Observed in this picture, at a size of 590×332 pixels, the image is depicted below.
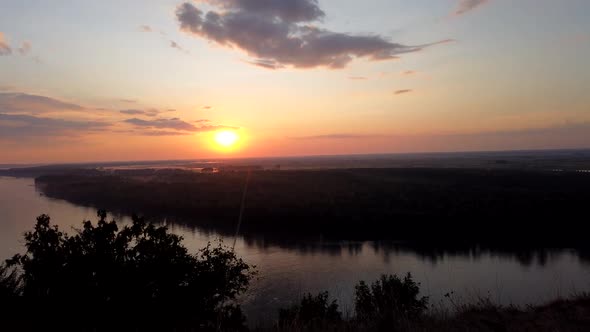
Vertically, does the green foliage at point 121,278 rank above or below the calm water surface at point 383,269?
above

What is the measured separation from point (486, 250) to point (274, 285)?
21.7 m

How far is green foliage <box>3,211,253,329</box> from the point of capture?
37.5 ft

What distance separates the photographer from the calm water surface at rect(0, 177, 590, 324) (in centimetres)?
2442

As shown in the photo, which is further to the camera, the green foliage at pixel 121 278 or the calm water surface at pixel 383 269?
the calm water surface at pixel 383 269

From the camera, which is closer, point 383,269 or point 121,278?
point 121,278

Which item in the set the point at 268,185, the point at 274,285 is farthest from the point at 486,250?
the point at 268,185

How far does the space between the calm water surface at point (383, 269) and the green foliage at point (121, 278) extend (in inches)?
304

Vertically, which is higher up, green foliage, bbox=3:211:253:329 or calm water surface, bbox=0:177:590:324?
green foliage, bbox=3:211:253:329

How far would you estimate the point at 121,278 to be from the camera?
40.0 feet

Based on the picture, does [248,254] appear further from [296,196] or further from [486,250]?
[296,196]

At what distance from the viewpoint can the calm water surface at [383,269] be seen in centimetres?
2442

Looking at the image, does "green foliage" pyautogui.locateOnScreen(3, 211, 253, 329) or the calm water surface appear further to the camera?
the calm water surface

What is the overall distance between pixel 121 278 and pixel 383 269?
2288 centimetres

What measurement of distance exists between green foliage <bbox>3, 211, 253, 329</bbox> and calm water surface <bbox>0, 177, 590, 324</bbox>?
7720mm
